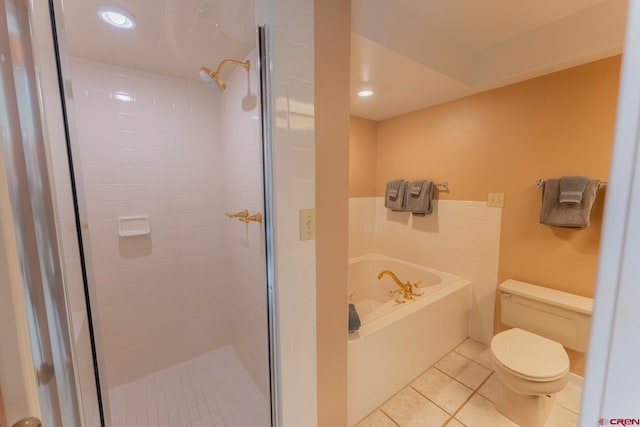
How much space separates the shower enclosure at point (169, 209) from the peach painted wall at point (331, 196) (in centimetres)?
25

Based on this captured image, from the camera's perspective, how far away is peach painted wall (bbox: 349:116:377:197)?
106 inches

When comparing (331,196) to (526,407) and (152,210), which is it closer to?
(152,210)

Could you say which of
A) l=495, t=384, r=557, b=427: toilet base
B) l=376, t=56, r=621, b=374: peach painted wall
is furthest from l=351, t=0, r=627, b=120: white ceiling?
l=495, t=384, r=557, b=427: toilet base

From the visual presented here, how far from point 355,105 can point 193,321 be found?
241 cm

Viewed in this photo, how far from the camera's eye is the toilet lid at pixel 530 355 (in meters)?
1.32

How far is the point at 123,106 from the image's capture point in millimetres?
1662

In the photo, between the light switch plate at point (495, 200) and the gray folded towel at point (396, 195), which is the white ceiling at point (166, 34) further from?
the light switch plate at point (495, 200)

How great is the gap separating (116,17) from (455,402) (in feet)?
9.60

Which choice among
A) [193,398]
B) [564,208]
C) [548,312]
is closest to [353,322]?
[193,398]

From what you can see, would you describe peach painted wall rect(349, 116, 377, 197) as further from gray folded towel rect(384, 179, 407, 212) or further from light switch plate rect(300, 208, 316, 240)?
light switch plate rect(300, 208, 316, 240)

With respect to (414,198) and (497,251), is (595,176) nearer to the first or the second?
(497,251)

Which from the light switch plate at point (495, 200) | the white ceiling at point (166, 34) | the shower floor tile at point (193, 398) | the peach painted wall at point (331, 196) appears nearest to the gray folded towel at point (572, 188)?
the light switch plate at point (495, 200)

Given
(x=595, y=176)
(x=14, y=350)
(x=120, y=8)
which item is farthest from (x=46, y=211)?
(x=595, y=176)

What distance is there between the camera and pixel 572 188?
158 centimetres
